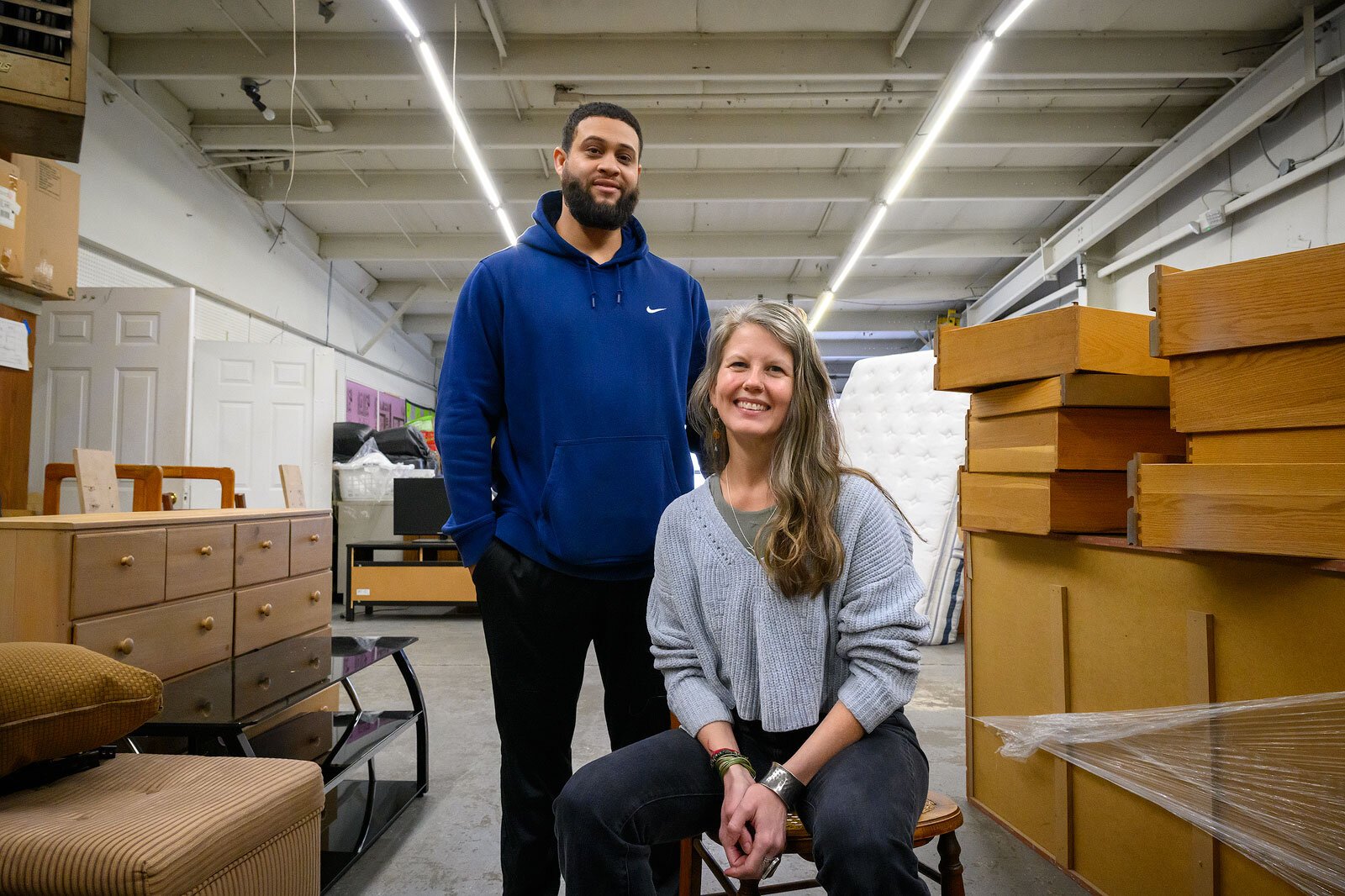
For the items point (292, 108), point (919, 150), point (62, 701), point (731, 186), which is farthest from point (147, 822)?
point (731, 186)

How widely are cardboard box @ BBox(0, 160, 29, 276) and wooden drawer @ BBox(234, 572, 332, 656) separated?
157 cm

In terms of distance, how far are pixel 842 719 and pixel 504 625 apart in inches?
25.6

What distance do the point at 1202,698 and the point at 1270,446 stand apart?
0.53m

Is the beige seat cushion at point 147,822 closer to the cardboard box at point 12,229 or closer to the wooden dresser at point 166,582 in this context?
the wooden dresser at point 166,582

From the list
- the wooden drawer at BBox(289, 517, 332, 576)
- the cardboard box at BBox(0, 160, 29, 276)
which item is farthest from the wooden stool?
the cardboard box at BBox(0, 160, 29, 276)

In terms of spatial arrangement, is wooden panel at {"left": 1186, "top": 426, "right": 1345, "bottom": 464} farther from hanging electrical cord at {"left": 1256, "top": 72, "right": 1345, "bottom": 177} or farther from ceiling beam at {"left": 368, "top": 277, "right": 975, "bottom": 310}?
ceiling beam at {"left": 368, "top": 277, "right": 975, "bottom": 310}

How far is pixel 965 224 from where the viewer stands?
867 cm

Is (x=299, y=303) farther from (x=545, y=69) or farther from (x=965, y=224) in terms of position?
(x=965, y=224)

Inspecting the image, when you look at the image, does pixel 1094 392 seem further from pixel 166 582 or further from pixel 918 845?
pixel 166 582

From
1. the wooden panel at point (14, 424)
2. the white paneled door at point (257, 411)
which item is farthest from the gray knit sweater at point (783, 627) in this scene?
the white paneled door at point (257, 411)

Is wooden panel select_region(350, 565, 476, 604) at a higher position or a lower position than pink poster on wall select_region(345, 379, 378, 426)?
lower

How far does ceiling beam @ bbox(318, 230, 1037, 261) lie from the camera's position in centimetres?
878

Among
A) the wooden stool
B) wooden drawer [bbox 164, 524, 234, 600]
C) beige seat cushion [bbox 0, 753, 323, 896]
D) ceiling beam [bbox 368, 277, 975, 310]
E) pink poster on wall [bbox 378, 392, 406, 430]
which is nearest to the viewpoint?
beige seat cushion [bbox 0, 753, 323, 896]

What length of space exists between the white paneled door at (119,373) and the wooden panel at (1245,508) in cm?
523
